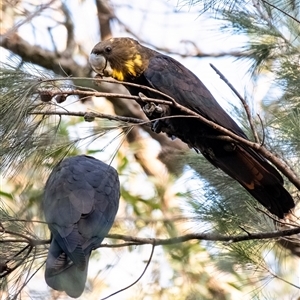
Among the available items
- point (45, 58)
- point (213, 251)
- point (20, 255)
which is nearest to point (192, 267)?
point (213, 251)

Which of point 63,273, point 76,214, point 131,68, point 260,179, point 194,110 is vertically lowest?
point 63,273

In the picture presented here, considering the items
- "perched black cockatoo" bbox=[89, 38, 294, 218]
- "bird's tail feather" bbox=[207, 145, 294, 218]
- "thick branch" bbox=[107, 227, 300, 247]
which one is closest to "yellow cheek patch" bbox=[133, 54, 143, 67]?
"perched black cockatoo" bbox=[89, 38, 294, 218]

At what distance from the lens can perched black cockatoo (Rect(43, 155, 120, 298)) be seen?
1.63m

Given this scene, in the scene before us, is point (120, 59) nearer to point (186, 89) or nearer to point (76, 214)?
point (186, 89)

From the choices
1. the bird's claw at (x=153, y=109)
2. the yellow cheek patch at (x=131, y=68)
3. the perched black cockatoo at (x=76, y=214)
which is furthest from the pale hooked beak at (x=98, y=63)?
the bird's claw at (x=153, y=109)

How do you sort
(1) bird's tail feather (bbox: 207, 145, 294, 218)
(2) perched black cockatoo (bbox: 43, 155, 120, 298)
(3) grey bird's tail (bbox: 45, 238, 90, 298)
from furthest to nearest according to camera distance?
(1) bird's tail feather (bbox: 207, 145, 294, 218) → (2) perched black cockatoo (bbox: 43, 155, 120, 298) → (3) grey bird's tail (bbox: 45, 238, 90, 298)

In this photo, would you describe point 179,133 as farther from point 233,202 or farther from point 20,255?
point 20,255

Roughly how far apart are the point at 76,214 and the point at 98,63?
0.70 m

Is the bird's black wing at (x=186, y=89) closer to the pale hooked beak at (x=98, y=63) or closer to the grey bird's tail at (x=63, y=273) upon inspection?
the pale hooked beak at (x=98, y=63)

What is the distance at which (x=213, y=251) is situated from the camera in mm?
2033

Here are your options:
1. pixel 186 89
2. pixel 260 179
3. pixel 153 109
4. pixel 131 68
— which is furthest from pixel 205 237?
pixel 131 68

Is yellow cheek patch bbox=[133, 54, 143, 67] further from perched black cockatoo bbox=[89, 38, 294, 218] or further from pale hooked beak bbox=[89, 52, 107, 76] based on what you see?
pale hooked beak bbox=[89, 52, 107, 76]

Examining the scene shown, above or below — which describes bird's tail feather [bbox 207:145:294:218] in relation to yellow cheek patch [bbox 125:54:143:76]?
below

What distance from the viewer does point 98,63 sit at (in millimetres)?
2328
